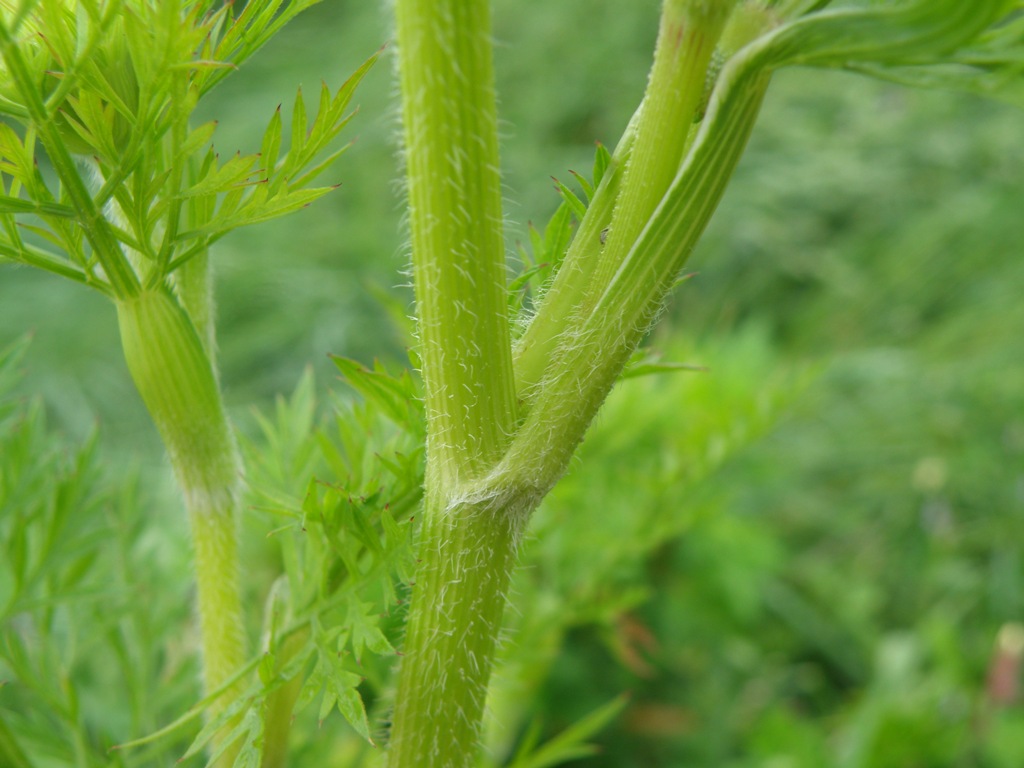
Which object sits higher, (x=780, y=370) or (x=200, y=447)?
(x=200, y=447)

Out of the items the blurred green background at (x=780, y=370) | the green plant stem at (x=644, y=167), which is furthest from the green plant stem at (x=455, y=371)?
the blurred green background at (x=780, y=370)

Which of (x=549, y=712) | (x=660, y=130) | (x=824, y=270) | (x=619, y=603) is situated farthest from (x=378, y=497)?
(x=824, y=270)

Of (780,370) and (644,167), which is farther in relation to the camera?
(780,370)

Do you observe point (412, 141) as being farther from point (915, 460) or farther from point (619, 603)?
point (915, 460)

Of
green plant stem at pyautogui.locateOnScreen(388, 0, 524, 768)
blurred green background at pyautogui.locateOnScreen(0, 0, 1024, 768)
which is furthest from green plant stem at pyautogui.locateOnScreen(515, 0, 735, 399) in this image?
blurred green background at pyautogui.locateOnScreen(0, 0, 1024, 768)

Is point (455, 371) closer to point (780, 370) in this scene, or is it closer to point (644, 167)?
point (644, 167)

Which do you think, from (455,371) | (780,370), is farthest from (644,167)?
(780,370)
